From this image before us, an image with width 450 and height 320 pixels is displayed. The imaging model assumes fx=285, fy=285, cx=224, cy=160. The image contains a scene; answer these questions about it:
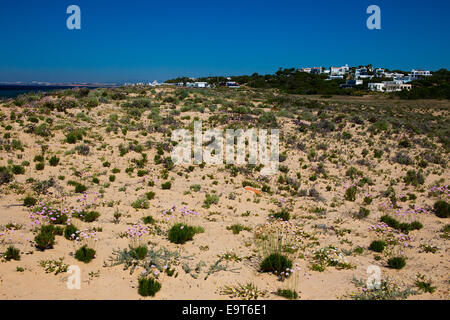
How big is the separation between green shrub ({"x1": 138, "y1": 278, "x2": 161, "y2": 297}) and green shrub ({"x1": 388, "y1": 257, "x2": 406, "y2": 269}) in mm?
5244

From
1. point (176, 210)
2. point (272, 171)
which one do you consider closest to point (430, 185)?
point (272, 171)

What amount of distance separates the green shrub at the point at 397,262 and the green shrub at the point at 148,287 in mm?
5244

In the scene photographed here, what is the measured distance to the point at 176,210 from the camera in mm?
9289

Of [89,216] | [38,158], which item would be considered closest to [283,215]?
[89,216]

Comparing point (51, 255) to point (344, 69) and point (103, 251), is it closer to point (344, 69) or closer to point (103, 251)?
point (103, 251)

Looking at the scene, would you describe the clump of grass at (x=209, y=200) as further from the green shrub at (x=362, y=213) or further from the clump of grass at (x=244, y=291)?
the green shrub at (x=362, y=213)

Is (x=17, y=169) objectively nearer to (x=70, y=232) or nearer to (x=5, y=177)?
(x=5, y=177)

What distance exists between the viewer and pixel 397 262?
6.49 metres

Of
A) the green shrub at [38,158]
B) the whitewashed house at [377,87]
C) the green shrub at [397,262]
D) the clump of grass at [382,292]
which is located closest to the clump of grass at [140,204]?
the green shrub at [38,158]

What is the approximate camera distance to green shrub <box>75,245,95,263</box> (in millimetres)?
5918

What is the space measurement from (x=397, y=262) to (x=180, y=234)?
16.8 feet

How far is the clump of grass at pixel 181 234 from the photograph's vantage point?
723 cm

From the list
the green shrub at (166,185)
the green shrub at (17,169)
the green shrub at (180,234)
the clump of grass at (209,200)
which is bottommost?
the green shrub at (180,234)
